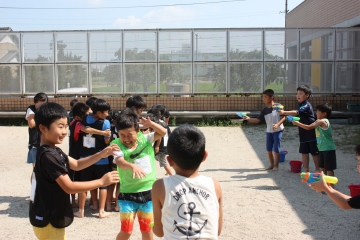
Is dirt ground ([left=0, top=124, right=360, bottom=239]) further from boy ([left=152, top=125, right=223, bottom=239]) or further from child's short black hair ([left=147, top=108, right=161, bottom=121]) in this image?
boy ([left=152, top=125, right=223, bottom=239])

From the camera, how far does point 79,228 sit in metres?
5.47

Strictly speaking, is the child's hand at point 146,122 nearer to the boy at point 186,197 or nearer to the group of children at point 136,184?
the group of children at point 136,184

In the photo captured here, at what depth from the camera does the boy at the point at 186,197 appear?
257 cm

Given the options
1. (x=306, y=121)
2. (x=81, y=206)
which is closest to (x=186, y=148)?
(x=81, y=206)

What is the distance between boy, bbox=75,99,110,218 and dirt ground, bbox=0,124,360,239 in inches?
8.9

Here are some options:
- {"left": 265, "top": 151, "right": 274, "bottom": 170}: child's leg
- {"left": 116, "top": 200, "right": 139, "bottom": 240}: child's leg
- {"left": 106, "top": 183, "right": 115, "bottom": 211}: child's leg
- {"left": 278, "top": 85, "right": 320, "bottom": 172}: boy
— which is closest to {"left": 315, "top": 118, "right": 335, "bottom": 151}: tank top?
{"left": 278, "top": 85, "right": 320, "bottom": 172}: boy

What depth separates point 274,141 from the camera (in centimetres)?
859

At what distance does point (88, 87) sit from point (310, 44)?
324 inches

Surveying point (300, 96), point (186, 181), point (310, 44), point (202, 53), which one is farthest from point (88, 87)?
point (186, 181)

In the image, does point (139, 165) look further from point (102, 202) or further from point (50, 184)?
point (102, 202)

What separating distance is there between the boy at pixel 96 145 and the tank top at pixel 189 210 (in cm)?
339

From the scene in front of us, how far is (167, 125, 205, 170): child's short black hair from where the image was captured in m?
2.61

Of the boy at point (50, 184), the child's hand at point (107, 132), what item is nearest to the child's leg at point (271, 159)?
the child's hand at point (107, 132)

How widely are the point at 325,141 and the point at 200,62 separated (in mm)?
9045
